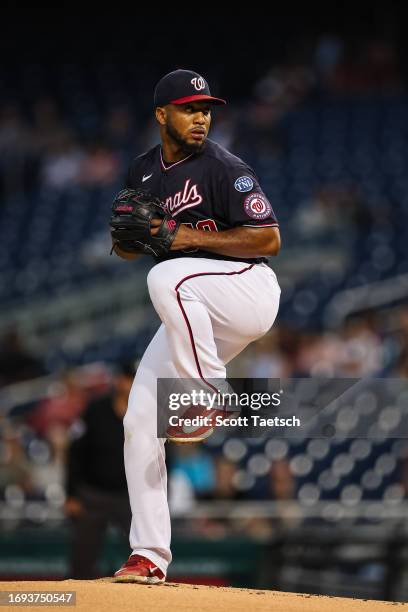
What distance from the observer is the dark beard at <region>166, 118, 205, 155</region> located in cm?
431

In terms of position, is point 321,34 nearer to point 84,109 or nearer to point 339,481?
point 84,109

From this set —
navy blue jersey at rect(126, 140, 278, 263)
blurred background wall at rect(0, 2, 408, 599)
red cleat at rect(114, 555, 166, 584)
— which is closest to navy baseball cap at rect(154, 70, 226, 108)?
navy blue jersey at rect(126, 140, 278, 263)

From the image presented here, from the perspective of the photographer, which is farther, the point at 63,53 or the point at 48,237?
the point at 63,53

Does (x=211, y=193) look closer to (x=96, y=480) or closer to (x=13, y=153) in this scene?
(x=96, y=480)

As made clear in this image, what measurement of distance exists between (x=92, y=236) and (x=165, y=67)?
566 cm

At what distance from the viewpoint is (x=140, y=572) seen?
14.1ft

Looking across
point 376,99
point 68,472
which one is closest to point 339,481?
point 68,472

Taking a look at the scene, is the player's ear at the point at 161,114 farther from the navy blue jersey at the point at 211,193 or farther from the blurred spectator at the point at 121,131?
the blurred spectator at the point at 121,131

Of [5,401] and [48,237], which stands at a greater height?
[48,237]

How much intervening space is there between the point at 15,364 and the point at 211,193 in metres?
6.80

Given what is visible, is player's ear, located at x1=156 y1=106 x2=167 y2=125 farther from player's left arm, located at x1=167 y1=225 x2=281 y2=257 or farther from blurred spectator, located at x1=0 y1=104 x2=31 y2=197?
blurred spectator, located at x1=0 y1=104 x2=31 y2=197

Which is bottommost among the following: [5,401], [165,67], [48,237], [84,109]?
[5,401]

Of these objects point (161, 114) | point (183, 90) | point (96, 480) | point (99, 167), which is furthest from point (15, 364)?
point (183, 90)

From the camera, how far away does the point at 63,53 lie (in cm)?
1909
